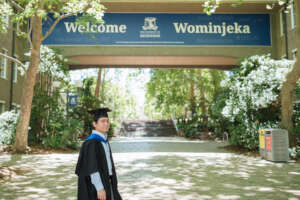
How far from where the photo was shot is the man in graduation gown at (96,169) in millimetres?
3244

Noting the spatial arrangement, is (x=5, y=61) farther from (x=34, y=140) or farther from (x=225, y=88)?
(x=225, y=88)

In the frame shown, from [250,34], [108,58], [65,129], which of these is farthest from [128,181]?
[250,34]

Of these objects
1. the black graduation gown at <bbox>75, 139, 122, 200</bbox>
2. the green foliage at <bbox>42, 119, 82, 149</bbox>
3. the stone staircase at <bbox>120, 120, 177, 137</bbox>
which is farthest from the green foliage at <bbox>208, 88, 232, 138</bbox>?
the black graduation gown at <bbox>75, 139, 122, 200</bbox>

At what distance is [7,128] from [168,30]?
1022cm

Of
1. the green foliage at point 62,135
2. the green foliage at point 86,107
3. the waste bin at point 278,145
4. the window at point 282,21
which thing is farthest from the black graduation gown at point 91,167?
the green foliage at point 86,107

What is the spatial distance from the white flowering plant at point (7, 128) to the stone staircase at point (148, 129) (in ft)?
59.9

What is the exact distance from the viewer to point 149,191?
5926 mm

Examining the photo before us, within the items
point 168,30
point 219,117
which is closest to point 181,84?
point 219,117

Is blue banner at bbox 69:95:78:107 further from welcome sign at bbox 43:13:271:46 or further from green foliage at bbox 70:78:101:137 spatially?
green foliage at bbox 70:78:101:137

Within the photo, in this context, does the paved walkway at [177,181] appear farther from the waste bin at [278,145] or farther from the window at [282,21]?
the window at [282,21]

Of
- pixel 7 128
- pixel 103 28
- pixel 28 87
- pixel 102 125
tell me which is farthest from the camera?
pixel 103 28

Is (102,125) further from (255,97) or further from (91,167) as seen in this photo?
(255,97)

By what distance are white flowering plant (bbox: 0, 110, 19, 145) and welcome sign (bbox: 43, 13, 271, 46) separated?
17.9ft

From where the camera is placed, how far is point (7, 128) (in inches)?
557
